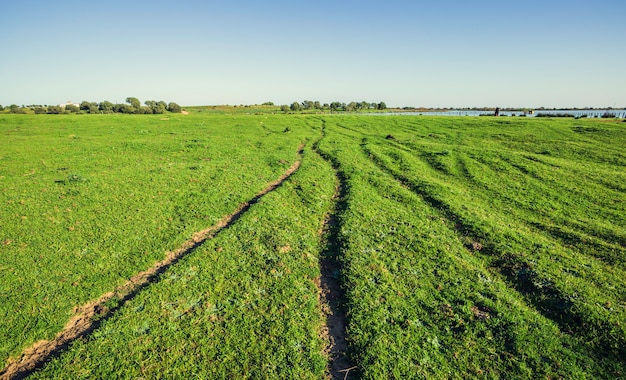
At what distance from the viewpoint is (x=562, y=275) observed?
433 inches

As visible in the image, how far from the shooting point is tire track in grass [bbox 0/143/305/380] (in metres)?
7.23

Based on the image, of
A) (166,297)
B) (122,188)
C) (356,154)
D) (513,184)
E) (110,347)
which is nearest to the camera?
(110,347)

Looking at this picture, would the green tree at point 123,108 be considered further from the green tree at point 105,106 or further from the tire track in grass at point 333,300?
the tire track in grass at point 333,300

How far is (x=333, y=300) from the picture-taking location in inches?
388

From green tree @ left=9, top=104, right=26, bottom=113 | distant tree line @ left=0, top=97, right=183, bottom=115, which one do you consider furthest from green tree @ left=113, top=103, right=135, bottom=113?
green tree @ left=9, top=104, right=26, bottom=113

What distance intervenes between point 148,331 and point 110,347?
89 centimetres

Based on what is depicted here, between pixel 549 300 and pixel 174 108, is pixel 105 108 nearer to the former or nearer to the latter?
pixel 174 108

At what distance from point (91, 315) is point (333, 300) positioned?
7522 millimetres

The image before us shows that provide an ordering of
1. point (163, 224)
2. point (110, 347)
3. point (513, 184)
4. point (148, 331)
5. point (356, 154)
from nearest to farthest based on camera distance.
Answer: point (110, 347)
point (148, 331)
point (163, 224)
point (513, 184)
point (356, 154)

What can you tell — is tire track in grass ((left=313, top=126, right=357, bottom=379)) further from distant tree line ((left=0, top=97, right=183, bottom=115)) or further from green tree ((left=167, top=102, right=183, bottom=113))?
green tree ((left=167, top=102, right=183, bottom=113))

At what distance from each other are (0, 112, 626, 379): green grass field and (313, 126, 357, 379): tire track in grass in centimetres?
18

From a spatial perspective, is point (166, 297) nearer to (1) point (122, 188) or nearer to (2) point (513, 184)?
(1) point (122, 188)

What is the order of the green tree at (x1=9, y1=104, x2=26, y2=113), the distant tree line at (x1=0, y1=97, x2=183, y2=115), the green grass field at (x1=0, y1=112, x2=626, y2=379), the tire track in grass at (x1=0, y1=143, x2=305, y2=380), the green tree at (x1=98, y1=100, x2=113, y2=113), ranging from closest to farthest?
the tire track in grass at (x1=0, y1=143, x2=305, y2=380), the green grass field at (x1=0, y1=112, x2=626, y2=379), the green tree at (x1=9, y1=104, x2=26, y2=113), the distant tree line at (x1=0, y1=97, x2=183, y2=115), the green tree at (x1=98, y1=100, x2=113, y2=113)

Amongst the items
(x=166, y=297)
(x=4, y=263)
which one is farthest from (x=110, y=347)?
(x=4, y=263)
